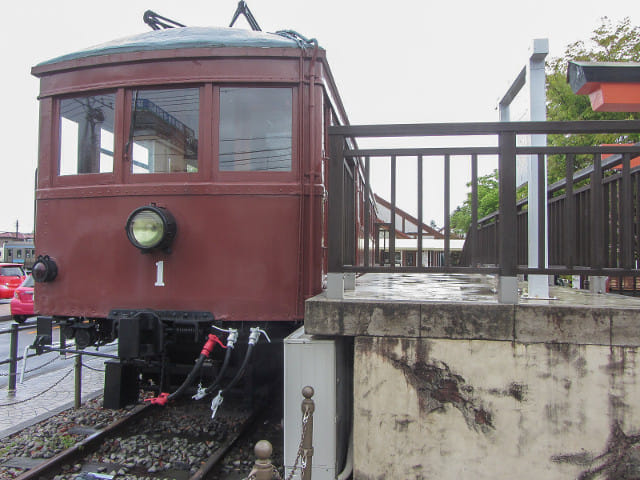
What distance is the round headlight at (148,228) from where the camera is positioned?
3684mm

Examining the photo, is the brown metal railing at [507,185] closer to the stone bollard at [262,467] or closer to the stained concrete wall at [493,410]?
the stained concrete wall at [493,410]

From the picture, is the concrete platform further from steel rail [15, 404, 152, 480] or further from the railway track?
steel rail [15, 404, 152, 480]

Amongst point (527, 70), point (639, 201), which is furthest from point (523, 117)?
point (639, 201)

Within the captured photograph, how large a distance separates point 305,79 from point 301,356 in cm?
222

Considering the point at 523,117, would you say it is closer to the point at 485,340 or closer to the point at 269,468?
the point at 485,340

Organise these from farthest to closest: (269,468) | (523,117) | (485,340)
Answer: (523,117)
(485,340)
(269,468)

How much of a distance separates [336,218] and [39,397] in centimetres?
492

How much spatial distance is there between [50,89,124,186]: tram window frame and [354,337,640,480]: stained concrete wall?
261 centimetres

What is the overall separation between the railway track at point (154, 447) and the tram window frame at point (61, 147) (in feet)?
7.23

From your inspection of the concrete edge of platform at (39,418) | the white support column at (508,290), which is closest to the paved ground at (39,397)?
the concrete edge of platform at (39,418)

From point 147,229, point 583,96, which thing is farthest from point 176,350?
point 583,96

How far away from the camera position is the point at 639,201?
3266 millimetres

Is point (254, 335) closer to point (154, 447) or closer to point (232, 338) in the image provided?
point (232, 338)

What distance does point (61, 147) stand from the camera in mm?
4328
